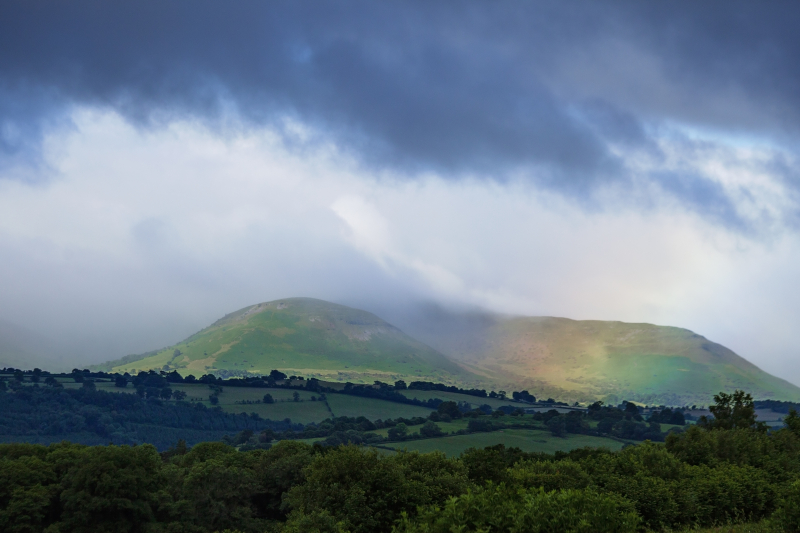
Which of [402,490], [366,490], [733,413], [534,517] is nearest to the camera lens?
[534,517]

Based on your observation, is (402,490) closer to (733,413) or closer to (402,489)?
(402,489)

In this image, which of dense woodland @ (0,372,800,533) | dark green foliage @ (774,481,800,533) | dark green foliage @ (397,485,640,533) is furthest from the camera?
dark green foliage @ (774,481,800,533)

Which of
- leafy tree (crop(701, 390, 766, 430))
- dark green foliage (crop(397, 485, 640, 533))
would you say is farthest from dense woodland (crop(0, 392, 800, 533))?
leafy tree (crop(701, 390, 766, 430))

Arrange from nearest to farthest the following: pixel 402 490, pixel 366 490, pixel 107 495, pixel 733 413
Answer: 1. pixel 366 490
2. pixel 402 490
3. pixel 107 495
4. pixel 733 413

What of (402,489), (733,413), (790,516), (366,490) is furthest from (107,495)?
(733,413)

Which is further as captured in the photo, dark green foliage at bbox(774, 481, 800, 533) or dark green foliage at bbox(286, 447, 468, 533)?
dark green foliage at bbox(286, 447, 468, 533)

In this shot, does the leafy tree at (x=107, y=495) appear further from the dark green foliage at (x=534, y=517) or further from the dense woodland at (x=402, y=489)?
the dark green foliage at (x=534, y=517)

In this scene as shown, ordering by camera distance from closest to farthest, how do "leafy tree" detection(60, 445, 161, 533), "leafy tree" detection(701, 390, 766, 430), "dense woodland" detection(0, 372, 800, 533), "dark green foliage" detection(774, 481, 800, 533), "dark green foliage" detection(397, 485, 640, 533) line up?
"dark green foliage" detection(397, 485, 640, 533)
"dense woodland" detection(0, 372, 800, 533)
"dark green foliage" detection(774, 481, 800, 533)
"leafy tree" detection(60, 445, 161, 533)
"leafy tree" detection(701, 390, 766, 430)

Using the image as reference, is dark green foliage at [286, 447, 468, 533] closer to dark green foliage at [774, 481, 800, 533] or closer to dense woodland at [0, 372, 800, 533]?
dense woodland at [0, 372, 800, 533]

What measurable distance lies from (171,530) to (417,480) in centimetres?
3757

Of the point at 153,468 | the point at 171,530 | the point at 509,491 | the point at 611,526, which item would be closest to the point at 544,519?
the point at 611,526

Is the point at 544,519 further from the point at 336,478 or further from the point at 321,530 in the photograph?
the point at 336,478

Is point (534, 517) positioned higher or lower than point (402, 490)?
higher

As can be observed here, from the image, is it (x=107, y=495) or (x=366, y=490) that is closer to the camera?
(x=366, y=490)
